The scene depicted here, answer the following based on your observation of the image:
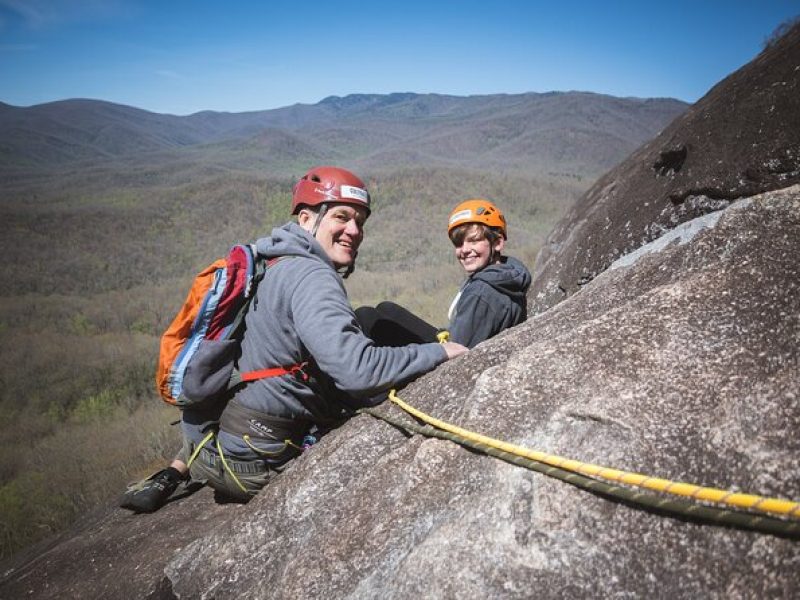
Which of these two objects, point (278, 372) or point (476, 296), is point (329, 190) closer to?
point (278, 372)

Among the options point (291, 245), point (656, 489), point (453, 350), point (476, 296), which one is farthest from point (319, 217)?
point (656, 489)

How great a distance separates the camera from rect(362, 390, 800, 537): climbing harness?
1315mm

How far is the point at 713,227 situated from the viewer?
2.50 meters

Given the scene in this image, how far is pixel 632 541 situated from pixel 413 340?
2.69 metres

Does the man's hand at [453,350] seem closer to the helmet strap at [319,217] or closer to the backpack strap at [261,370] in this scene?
the backpack strap at [261,370]

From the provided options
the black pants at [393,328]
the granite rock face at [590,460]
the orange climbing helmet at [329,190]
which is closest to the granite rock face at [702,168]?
the granite rock face at [590,460]

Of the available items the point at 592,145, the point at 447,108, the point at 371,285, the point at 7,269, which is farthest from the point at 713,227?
the point at 447,108

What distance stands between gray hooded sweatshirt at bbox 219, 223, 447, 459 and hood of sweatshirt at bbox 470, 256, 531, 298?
1.14 m

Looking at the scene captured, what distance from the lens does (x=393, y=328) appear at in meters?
4.15

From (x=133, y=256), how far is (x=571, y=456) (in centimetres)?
3092

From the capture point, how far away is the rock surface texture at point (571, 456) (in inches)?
60.3

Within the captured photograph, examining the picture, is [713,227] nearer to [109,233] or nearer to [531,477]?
[531,477]

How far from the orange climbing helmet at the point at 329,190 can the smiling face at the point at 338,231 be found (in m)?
0.06

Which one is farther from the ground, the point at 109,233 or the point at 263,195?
the point at 263,195
